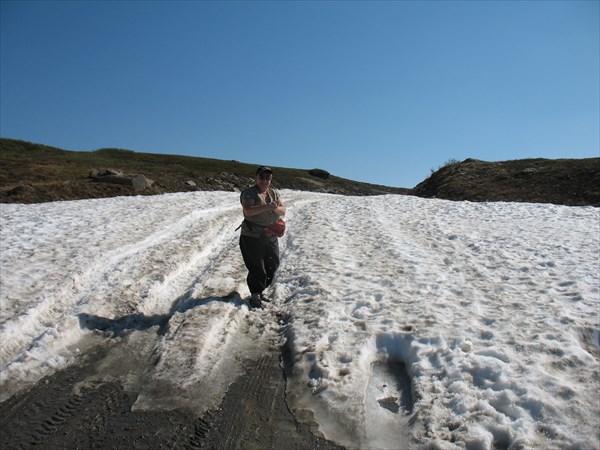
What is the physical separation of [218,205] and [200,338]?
46.5ft

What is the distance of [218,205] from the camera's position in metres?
19.4

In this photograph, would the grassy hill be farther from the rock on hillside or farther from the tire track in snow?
the tire track in snow

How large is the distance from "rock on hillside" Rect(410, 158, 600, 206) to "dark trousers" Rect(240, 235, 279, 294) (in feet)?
69.7

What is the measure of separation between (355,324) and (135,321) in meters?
3.49

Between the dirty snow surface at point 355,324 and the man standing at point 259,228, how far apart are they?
20.2 inches

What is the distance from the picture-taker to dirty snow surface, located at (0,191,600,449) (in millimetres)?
4027

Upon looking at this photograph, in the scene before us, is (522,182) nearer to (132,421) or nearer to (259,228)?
(259,228)

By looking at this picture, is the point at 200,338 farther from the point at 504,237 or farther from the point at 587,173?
the point at 587,173

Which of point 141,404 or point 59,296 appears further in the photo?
point 59,296

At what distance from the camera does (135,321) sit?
651 cm

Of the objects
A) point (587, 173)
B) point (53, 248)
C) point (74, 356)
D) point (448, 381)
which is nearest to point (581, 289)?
point (448, 381)

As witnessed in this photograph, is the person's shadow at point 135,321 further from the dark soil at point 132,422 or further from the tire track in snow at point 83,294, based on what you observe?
the dark soil at point 132,422

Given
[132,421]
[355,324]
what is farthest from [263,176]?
[132,421]

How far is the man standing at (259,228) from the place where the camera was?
6742mm
